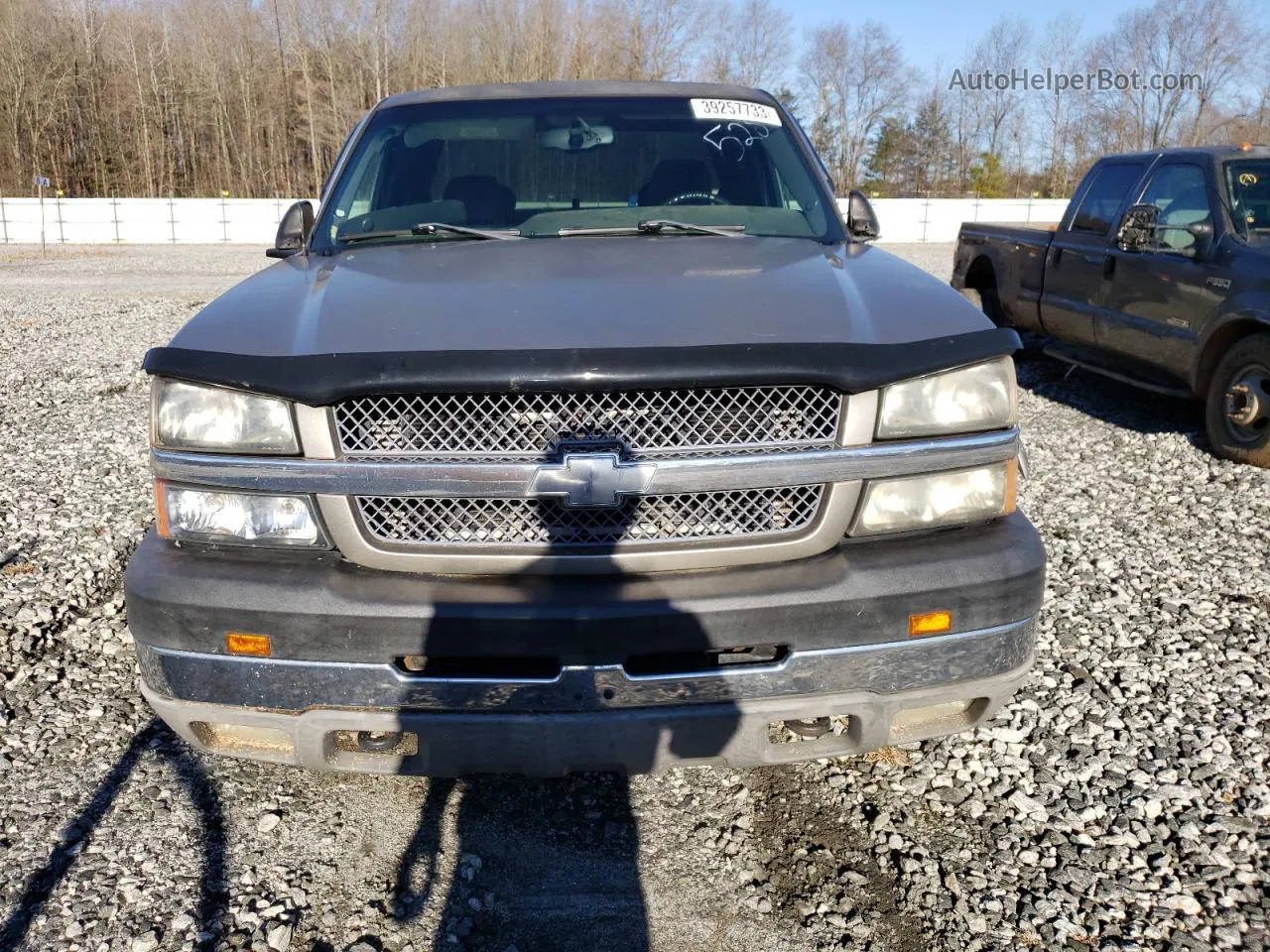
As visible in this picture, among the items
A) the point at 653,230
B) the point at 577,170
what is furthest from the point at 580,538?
the point at 577,170

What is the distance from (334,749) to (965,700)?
1483 millimetres

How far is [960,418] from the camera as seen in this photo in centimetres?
245

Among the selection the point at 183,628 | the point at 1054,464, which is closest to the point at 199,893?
the point at 183,628

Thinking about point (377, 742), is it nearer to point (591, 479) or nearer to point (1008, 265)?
point (591, 479)

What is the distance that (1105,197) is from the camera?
7.77 metres

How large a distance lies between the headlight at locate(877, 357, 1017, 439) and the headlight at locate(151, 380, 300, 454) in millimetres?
1343

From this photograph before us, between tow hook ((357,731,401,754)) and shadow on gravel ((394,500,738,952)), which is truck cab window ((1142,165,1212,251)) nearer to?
shadow on gravel ((394,500,738,952))

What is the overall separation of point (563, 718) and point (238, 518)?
0.86 m

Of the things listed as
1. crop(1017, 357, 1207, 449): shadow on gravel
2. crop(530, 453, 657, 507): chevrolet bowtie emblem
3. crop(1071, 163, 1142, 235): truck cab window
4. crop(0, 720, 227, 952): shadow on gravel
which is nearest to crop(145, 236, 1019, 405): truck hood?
crop(530, 453, 657, 507): chevrolet bowtie emblem

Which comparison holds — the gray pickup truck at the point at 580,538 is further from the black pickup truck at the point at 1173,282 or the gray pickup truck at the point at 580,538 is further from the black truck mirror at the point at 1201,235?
the black truck mirror at the point at 1201,235

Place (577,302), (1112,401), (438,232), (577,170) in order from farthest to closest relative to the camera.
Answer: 1. (1112,401)
2. (577,170)
3. (438,232)
4. (577,302)

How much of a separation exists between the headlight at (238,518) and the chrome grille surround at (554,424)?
19 centimetres

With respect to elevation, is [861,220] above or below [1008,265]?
above

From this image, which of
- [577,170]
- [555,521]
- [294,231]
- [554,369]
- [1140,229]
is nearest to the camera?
[554,369]
